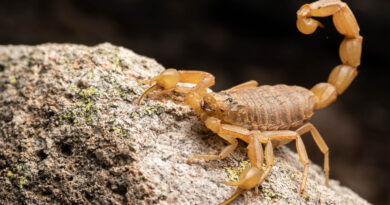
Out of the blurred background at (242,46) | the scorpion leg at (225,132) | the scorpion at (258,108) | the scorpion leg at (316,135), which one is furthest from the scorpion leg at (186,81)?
the blurred background at (242,46)

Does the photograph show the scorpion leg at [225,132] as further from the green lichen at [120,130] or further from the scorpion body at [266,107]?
the green lichen at [120,130]

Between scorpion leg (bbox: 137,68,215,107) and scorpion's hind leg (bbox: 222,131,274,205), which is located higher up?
scorpion leg (bbox: 137,68,215,107)

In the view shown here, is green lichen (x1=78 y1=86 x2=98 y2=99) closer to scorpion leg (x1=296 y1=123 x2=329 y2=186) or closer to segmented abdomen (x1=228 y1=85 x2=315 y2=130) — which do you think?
segmented abdomen (x1=228 y1=85 x2=315 y2=130)

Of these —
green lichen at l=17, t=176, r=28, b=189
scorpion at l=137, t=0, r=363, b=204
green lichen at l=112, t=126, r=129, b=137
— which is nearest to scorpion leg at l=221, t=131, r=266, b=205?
scorpion at l=137, t=0, r=363, b=204

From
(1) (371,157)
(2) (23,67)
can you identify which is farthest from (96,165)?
(1) (371,157)

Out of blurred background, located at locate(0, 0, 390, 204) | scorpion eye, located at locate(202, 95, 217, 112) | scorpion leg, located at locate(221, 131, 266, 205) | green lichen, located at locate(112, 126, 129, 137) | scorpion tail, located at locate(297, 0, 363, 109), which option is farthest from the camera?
blurred background, located at locate(0, 0, 390, 204)
